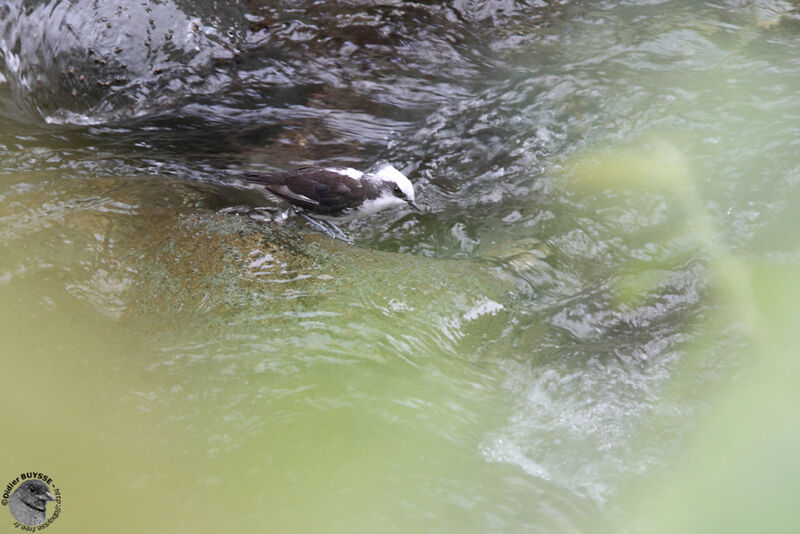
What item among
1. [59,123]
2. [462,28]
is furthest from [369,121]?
[59,123]

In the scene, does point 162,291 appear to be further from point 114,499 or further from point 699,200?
point 699,200

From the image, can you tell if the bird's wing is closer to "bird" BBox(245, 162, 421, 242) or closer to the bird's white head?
"bird" BBox(245, 162, 421, 242)

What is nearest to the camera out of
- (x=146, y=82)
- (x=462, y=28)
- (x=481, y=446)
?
(x=481, y=446)

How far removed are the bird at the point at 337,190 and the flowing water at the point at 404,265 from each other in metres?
0.21

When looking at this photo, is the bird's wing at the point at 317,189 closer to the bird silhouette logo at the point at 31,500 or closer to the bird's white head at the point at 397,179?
the bird's white head at the point at 397,179

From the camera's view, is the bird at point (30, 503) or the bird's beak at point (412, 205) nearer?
the bird at point (30, 503)

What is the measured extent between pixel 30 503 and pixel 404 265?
7.26ft

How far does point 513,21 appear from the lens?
555cm

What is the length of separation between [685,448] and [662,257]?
4.09ft

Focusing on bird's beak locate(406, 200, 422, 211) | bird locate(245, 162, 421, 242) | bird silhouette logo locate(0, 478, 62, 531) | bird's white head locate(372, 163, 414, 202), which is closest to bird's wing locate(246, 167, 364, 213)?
bird locate(245, 162, 421, 242)

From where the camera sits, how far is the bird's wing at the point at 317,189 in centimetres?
434

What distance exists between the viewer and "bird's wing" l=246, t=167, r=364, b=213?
171 inches

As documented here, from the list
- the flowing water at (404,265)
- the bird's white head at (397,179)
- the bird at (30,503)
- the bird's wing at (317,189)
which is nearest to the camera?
the bird at (30,503)

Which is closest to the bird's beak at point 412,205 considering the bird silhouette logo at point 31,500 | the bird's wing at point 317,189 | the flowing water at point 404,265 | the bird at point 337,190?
the bird at point 337,190
